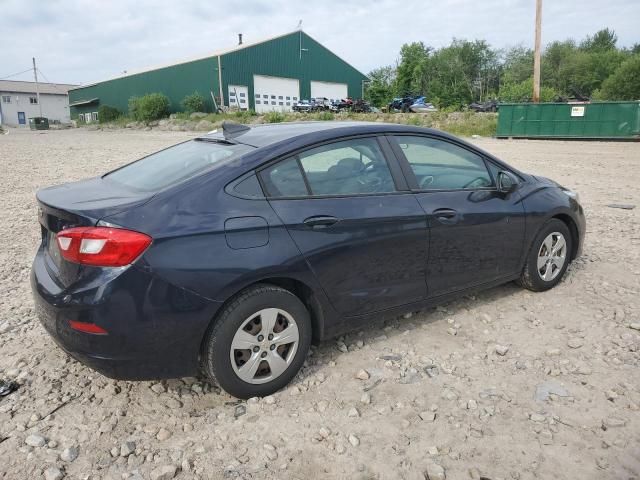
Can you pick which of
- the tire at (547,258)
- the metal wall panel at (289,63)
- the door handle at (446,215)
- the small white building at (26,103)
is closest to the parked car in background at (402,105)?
the metal wall panel at (289,63)

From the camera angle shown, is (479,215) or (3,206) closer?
(479,215)

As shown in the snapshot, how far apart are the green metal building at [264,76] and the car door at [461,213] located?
41121mm

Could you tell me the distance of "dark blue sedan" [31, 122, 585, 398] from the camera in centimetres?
254

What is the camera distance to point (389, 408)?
2.87 meters

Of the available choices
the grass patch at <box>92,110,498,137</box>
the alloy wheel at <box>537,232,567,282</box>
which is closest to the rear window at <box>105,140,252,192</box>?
the alloy wheel at <box>537,232,567,282</box>

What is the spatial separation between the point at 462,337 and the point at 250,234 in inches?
73.6

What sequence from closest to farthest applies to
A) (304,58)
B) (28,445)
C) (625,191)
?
1. (28,445)
2. (625,191)
3. (304,58)

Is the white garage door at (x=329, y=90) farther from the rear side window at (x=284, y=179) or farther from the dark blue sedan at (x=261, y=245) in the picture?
the rear side window at (x=284, y=179)

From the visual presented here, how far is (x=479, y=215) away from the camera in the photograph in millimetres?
3764

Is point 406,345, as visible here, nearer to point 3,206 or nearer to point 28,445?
point 28,445

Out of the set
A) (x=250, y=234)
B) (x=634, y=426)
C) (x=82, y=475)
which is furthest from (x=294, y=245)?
(x=634, y=426)

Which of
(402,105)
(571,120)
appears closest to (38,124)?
(402,105)

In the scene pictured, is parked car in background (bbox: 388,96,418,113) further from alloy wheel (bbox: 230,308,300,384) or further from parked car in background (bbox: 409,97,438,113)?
alloy wheel (bbox: 230,308,300,384)

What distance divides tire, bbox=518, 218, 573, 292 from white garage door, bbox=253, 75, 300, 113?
41.0 meters
